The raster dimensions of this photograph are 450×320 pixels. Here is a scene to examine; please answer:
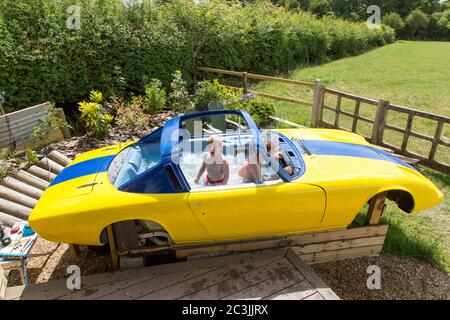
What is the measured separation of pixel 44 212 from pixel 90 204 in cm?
47

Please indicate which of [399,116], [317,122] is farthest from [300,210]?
[399,116]

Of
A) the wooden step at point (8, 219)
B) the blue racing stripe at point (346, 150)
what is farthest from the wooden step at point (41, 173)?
the blue racing stripe at point (346, 150)

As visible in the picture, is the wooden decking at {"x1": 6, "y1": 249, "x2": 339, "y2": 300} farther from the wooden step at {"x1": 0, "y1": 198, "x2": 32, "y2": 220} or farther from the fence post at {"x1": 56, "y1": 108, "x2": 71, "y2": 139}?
the fence post at {"x1": 56, "y1": 108, "x2": 71, "y2": 139}

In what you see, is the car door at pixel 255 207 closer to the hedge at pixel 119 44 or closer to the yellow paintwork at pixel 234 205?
the yellow paintwork at pixel 234 205

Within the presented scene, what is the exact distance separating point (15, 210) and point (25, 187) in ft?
1.92

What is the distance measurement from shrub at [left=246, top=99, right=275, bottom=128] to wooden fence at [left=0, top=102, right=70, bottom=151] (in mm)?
4200

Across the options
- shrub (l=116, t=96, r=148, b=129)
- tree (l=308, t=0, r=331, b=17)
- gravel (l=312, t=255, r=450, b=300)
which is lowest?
gravel (l=312, t=255, r=450, b=300)

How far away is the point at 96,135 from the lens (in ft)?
21.8

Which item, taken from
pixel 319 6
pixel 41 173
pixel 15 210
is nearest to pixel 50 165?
pixel 41 173

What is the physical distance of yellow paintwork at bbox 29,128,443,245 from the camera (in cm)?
300

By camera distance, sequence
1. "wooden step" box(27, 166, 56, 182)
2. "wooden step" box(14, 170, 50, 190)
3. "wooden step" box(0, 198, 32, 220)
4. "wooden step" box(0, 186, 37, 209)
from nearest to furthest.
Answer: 1. "wooden step" box(0, 198, 32, 220)
2. "wooden step" box(0, 186, 37, 209)
3. "wooden step" box(14, 170, 50, 190)
4. "wooden step" box(27, 166, 56, 182)

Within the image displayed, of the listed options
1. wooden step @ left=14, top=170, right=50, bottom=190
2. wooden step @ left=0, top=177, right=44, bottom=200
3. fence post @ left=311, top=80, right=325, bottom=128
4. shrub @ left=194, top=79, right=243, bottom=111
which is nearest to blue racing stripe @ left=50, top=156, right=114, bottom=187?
wooden step @ left=0, top=177, right=44, bottom=200

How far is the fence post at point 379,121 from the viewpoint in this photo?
613 centimetres

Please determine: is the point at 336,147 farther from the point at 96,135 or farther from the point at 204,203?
the point at 96,135
